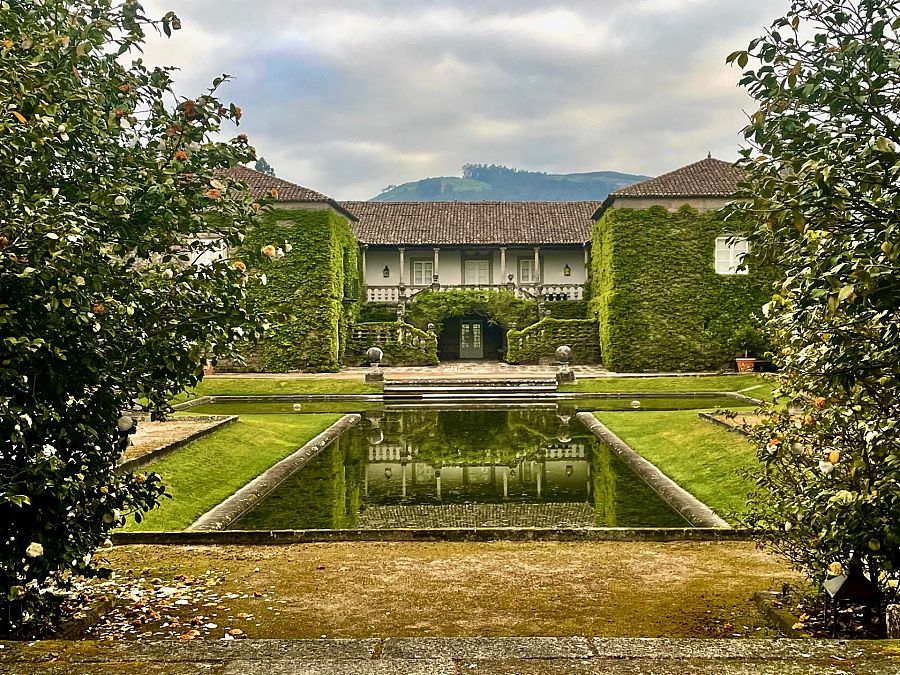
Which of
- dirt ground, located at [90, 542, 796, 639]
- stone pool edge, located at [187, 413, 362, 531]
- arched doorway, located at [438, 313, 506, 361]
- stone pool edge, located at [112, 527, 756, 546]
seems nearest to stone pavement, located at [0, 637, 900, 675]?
dirt ground, located at [90, 542, 796, 639]

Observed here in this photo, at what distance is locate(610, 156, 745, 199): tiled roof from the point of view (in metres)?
30.1

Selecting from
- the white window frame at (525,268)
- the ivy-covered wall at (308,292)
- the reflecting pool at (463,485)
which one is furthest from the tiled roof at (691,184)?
the reflecting pool at (463,485)

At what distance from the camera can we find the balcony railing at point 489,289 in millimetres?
37597

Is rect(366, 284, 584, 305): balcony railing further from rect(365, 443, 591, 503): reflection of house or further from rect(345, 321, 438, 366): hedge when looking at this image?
rect(365, 443, 591, 503): reflection of house

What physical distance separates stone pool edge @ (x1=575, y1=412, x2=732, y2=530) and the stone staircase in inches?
302

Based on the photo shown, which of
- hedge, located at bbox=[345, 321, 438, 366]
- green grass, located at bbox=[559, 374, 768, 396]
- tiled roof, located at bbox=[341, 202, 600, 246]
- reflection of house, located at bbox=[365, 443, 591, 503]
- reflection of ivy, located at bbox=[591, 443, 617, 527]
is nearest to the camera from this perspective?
A: reflection of ivy, located at bbox=[591, 443, 617, 527]

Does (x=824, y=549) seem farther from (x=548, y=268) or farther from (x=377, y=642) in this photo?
(x=548, y=268)

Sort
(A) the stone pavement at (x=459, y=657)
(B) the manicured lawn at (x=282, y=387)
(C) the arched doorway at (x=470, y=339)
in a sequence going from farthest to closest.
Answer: (C) the arched doorway at (x=470, y=339) → (B) the manicured lawn at (x=282, y=387) → (A) the stone pavement at (x=459, y=657)

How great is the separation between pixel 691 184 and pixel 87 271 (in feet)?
96.6

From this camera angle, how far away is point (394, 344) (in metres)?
33.8

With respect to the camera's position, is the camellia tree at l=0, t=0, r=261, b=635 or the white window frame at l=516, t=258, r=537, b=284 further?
the white window frame at l=516, t=258, r=537, b=284

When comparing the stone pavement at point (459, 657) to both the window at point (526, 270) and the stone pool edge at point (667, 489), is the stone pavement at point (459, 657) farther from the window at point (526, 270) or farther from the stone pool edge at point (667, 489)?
the window at point (526, 270)

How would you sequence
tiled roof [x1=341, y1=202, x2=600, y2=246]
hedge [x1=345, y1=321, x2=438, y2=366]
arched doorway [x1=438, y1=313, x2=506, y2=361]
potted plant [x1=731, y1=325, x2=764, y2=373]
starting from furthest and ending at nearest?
tiled roof [x1=341, y1=202, x2=600, y2=246] < arched doorway [x1=438, y1=313, x2=506, y2=361] < hedge [x1=345, y1=321, x2=438, y2=366] < potted plant [x1=731, y1=325, x2=764, y2=373]

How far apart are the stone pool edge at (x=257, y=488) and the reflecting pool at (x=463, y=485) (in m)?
0.11
